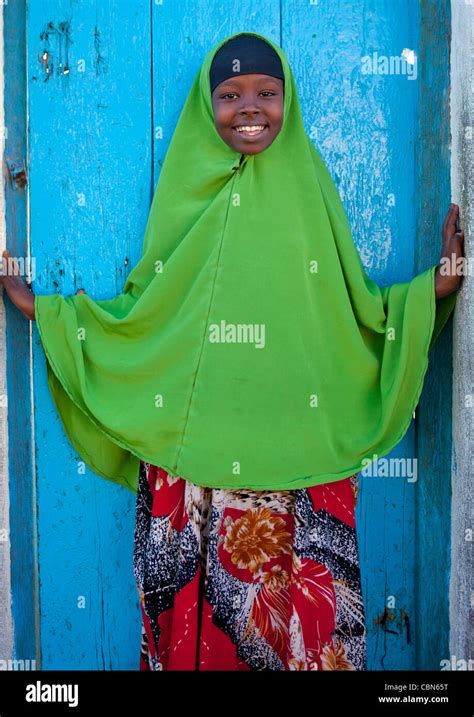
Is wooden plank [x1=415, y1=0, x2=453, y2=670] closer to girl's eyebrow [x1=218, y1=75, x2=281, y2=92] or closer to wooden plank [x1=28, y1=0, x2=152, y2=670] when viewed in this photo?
girl's eyebrow [x1=218, y1=75, x2=281, y2=92]

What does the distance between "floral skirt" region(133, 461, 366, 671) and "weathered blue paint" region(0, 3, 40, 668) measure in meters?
0.37

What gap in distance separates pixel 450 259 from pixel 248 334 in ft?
1.68

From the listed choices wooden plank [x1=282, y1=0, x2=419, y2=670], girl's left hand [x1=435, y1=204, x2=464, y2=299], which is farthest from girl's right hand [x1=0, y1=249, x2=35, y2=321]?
girl's left hand [x1=435, y1=204, x2=464, y2=299]

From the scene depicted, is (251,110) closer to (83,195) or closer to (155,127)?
(155,127)

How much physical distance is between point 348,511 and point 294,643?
0.33m

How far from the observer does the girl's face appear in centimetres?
196

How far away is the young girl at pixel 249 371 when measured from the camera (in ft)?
6.53

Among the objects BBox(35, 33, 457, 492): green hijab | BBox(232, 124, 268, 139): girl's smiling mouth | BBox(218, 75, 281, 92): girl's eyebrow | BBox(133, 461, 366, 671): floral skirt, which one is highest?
BBox(218, 75, 281, 92): girl's eyebrow

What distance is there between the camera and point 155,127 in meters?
2.28

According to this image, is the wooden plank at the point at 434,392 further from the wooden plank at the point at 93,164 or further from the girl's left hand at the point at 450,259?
the wooden plank at the point at 93,164

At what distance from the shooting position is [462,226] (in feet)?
6.72

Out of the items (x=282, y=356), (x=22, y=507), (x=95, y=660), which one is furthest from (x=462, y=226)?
(x=95, y=660)

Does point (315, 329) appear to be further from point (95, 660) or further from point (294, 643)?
point (95, 660)

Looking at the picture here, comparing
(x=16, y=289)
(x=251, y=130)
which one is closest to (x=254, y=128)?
(x=251, y=130)
